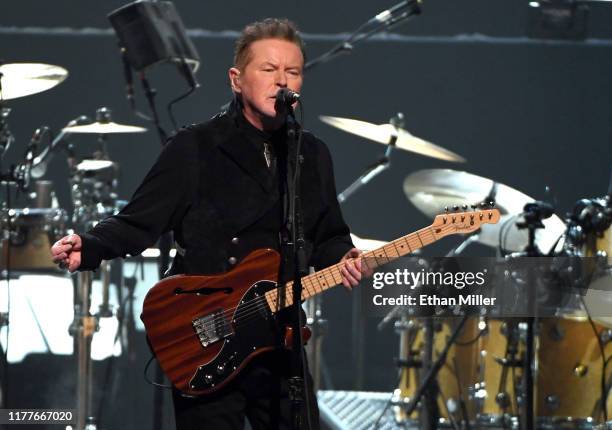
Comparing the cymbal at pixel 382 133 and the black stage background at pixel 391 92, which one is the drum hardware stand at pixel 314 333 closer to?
the cymbal at pixel 382 133

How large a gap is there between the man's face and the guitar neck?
0.47m

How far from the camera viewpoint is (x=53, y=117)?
690 centimetres

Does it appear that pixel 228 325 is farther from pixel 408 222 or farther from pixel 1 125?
pixel 408 222

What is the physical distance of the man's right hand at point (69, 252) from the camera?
3193 mm

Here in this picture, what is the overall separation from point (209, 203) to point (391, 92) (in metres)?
3.86

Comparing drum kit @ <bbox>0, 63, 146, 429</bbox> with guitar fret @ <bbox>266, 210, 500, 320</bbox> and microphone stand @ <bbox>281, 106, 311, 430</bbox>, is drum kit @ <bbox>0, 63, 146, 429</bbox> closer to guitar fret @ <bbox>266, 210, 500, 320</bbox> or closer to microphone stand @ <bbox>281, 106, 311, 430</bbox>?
guitar fret @ <bbox>266, 210, 500, 320</bbox>

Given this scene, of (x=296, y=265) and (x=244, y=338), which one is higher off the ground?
(x=296, y=265)

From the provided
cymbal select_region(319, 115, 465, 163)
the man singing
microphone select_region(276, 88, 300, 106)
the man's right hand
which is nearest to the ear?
the man singing

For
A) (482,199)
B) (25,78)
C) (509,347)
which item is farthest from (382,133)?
(25,78)

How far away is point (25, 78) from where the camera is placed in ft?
18.0

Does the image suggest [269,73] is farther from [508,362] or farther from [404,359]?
[404,359]

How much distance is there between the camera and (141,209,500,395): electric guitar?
324cm

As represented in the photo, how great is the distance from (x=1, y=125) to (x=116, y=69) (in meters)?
1.57

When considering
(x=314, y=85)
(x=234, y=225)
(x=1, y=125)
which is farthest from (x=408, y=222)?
(x=234, y=225)
